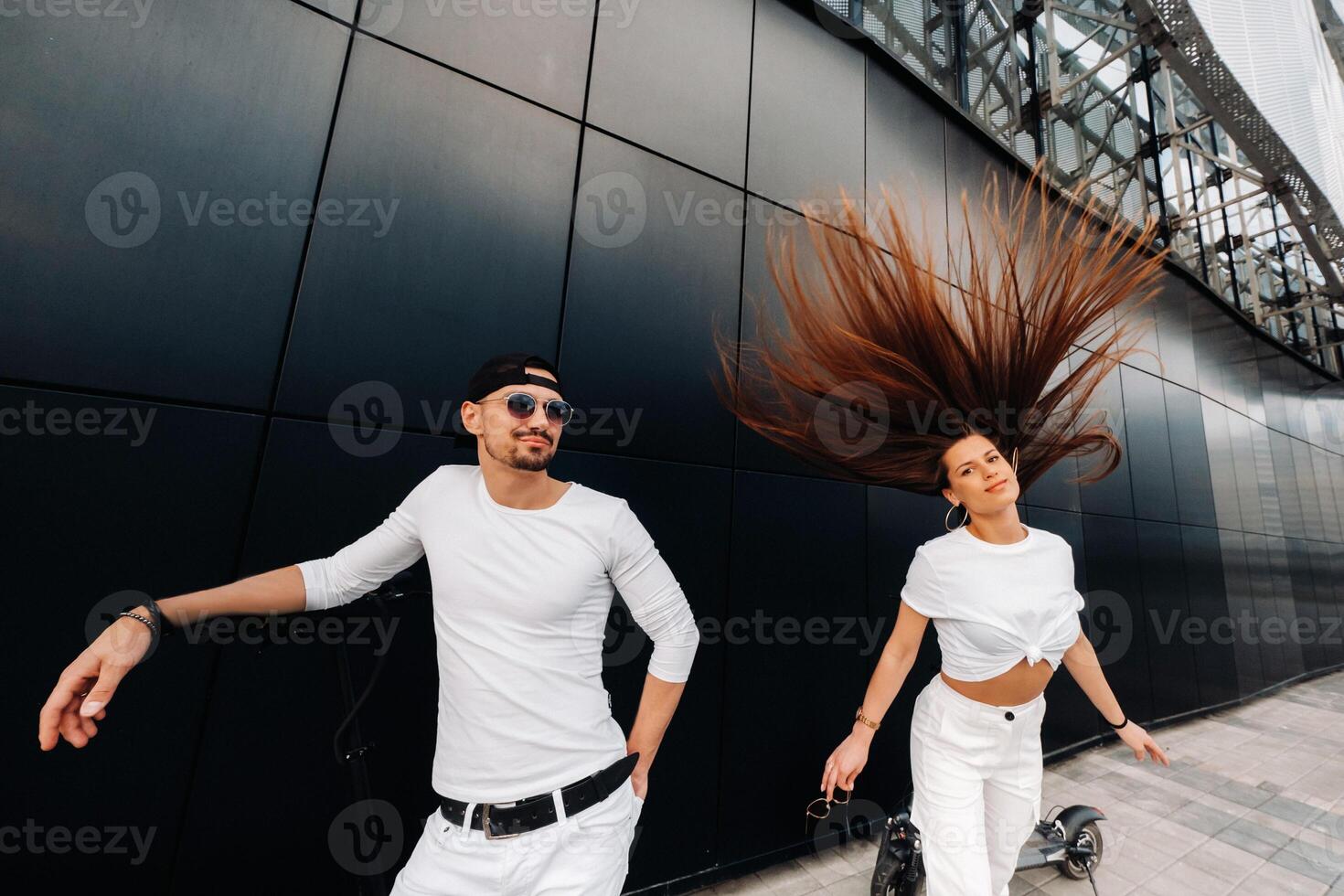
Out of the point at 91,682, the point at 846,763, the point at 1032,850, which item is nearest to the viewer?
the point at 91,682

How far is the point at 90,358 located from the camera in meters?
1.62

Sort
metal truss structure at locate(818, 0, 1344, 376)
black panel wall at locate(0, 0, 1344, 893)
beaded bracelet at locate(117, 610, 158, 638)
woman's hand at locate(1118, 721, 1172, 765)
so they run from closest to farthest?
beaded bracelet at locate(117, 610, 158, 638)
black panel wall at locate(0, 0, 1344, 893)
woman's hand at locate(1118, 721, 1172, 765)
metal truss structure at locate(818, 0, 1344, 376)

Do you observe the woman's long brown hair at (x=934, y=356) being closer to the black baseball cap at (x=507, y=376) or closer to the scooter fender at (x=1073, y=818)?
the black baseball cap at (x=507, y=376)

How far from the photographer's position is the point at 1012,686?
1.74 m

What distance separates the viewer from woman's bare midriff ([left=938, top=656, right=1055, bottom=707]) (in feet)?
5.67

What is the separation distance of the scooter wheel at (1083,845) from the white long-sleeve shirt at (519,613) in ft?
8.69

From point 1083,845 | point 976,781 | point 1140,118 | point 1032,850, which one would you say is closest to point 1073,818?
point 1083,845

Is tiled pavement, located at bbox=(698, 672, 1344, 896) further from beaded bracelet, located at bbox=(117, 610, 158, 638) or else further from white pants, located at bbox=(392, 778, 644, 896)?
beaded bracelet, located at bbox=(117, 610, 158, 638)

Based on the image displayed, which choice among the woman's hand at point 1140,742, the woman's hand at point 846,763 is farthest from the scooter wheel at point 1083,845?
the woman's hand at point 846,763

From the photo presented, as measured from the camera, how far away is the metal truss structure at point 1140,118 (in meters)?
4.97

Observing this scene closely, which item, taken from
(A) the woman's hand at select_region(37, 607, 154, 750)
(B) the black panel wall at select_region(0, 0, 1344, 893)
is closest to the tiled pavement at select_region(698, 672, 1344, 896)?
(B) the black panel wall at select_region(0, 0, 1344, 893)

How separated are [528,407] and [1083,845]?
3.34 m

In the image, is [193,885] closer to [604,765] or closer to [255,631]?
[255,631]

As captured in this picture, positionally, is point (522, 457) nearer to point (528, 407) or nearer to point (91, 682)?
point (528, 407)
